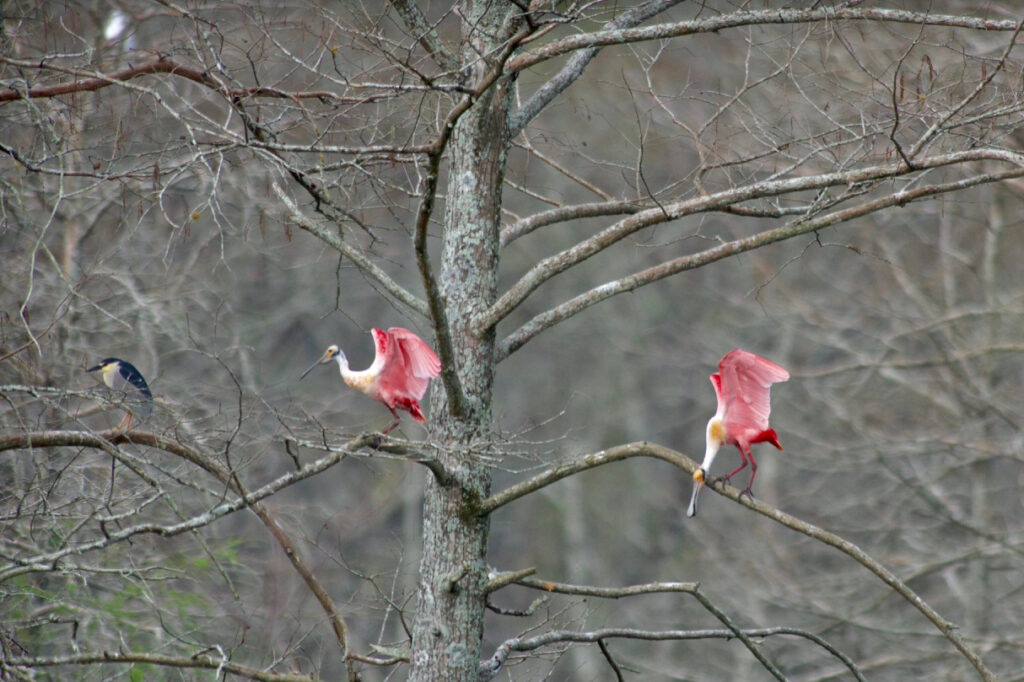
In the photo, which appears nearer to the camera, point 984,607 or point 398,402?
point 398,402

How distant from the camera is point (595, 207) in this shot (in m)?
5.57

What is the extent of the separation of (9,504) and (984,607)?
9.45 m

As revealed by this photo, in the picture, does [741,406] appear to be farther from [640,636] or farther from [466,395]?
[466,395]

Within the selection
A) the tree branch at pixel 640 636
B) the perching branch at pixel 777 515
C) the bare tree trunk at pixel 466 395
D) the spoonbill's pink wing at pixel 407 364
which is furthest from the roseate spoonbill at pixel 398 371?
the tree branch at pixel 640 636

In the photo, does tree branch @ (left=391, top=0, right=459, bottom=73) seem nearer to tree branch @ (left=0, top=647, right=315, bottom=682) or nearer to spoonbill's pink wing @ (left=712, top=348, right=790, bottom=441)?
spoonbill's pink wing @ (left=712, top=348, right=790, bottom=441)

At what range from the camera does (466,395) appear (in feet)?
17.3

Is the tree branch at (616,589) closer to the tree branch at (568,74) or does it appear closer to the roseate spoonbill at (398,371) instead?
the roseate spoonbill at (398,371)

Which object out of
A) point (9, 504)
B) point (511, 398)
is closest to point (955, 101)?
point (9, 504)

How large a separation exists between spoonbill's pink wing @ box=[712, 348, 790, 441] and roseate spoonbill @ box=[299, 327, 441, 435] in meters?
1.34

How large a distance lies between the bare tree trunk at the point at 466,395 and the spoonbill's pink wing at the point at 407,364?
0.16 metres

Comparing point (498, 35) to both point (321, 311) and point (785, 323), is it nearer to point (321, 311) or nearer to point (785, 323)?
point (785, 323)

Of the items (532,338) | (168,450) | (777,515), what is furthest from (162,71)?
(532,338)

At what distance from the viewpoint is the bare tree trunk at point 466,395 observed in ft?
17.1

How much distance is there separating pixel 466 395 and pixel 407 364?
32 centimetres
